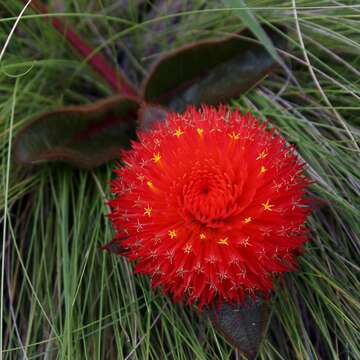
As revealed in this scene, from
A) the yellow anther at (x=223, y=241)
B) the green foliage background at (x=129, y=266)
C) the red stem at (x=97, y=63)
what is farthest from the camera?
the red stem at (x=97, y=63)

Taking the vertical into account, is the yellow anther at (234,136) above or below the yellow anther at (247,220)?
above

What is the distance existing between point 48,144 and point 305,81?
0.55 meters

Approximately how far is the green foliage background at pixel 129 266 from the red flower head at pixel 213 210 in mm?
162

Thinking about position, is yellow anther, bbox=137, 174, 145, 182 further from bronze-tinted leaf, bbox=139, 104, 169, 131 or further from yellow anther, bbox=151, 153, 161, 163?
bronze-tinted leaf, bbox=139, 104, 169, 131

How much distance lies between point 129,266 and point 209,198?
33 cm

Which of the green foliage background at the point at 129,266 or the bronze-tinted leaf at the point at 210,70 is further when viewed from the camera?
the bronze-tinted leaf at the point at 210,70

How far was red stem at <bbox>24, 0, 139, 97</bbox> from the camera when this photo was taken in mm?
1229

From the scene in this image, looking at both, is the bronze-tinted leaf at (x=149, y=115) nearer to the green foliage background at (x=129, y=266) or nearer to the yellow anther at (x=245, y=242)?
the green foliage background at (x=129, y=266)

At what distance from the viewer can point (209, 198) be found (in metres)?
0.75

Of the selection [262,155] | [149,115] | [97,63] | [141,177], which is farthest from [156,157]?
[97,63]

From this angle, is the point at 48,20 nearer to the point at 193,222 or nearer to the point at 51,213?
the point at 51,213

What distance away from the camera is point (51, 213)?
117 cm

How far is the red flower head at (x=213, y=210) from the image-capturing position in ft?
2.43

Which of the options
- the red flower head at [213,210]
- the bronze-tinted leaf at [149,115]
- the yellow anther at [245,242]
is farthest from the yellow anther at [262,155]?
the bronze-tinted leaf at [149,115]
